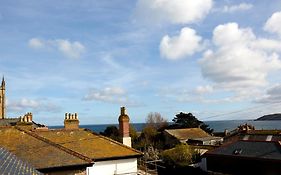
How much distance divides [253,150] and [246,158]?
4.97 feet

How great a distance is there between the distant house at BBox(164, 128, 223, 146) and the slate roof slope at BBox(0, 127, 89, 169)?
54117 mm

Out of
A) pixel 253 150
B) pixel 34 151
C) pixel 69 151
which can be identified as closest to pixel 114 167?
pixel 69 151

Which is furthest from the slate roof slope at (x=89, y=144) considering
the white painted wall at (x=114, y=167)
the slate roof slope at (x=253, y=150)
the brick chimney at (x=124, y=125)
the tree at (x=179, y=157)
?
the tree at (x=179, y=157)

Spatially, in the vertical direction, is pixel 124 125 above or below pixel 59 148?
above

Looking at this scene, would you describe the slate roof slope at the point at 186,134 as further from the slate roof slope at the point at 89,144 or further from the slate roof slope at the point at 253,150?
the slate roof slope at the point at 89,144

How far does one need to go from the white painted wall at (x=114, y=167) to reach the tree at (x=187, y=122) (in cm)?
7011

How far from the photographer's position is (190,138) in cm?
7325

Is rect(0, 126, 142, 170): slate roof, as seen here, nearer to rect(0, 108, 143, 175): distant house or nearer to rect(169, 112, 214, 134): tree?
rect(0, 108, 143, 175): distant house

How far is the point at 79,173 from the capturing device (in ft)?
56.5

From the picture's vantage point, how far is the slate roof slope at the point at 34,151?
16.6 metres

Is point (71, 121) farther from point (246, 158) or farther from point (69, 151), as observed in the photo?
point (246, 158)

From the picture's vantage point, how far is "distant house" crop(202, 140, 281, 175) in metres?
35.9

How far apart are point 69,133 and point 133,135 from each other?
2060 inches

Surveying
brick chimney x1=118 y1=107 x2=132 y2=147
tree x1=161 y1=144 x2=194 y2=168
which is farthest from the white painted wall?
tree x1=161 y1=144 x2=194 y2=168
